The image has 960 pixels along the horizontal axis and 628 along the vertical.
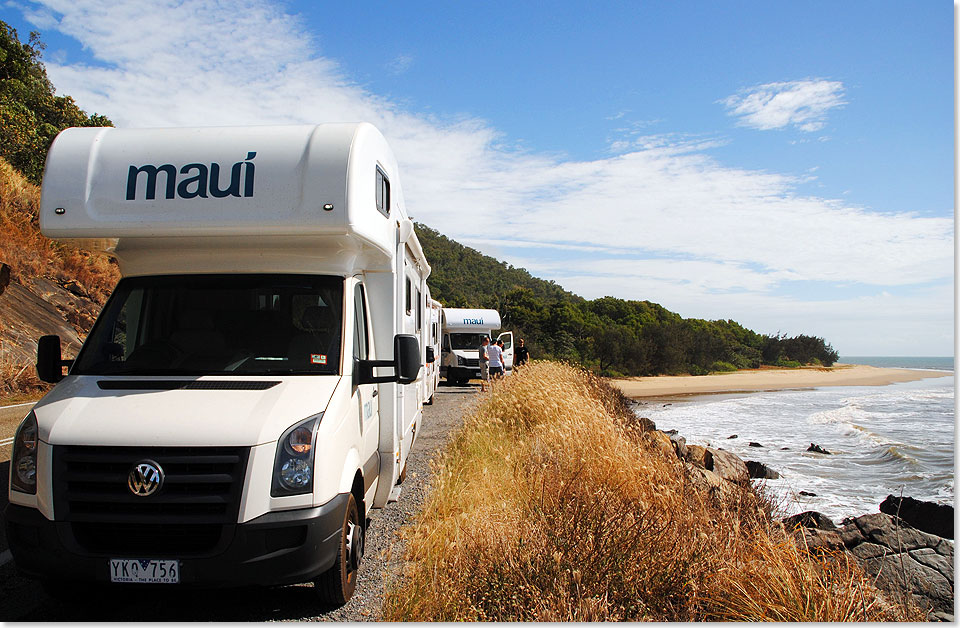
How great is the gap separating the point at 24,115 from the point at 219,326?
88.2 feet

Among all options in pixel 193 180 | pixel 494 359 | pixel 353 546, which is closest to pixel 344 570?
pixel 353 546

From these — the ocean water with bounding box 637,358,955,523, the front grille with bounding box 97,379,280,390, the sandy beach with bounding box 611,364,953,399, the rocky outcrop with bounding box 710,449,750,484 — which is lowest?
the ocean water with bounding box 637,358,955,523

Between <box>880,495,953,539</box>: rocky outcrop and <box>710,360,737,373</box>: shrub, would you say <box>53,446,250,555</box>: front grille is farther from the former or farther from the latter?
<box>710,360,737,373</box>: shrub

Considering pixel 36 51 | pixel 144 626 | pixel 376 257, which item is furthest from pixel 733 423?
pixel 36 51

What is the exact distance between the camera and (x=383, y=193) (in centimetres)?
611

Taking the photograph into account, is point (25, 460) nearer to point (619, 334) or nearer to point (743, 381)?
point (619, 334)

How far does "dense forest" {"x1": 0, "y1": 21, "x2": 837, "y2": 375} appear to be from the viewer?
26844 millimetres

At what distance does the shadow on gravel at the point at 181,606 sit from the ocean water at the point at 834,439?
5146mm

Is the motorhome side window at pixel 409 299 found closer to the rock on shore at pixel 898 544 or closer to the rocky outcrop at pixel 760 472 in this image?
the rock on shore at pixel 898 544

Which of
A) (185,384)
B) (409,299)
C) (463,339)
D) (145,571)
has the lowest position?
(145,571)

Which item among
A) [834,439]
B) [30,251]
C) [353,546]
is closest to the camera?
[353,546]

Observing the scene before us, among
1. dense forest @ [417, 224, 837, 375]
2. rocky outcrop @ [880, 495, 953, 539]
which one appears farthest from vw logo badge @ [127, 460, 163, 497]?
dense forest @ [417, 224, 837, 375]

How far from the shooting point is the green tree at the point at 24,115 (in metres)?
25.4

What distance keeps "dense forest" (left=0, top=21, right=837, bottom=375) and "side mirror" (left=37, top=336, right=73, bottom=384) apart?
2454 cm
